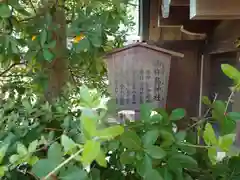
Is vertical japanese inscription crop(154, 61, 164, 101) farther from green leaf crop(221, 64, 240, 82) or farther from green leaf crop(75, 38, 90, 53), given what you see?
green leaf crop(221, 64, 240, 82)

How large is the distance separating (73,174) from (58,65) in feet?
3.14

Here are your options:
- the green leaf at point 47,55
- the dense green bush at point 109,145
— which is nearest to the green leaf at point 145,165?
the dense green bush at point 109,145

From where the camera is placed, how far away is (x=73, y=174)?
1.62 feet

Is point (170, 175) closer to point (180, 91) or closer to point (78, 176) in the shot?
point (78, 176)

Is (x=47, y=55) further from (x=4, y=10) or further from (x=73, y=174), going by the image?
(x=73, y=174)

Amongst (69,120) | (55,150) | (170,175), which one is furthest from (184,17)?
(55,150)

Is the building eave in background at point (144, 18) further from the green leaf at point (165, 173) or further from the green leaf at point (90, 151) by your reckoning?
the green leaf at point (90, 151)

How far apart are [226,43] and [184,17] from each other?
0.98 ft

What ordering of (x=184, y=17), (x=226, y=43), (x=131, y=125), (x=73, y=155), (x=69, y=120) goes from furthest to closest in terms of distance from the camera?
(x=184, y=17), (x=226, y=43), (x=69, y=120), (x=131, y=125), (x=73, y=155)

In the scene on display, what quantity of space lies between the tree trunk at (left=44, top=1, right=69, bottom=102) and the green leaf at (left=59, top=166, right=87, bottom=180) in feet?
2.79

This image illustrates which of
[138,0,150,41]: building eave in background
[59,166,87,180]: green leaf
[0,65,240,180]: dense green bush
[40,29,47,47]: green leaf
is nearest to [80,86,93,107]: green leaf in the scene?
[0,65,240,180]: dense green bush

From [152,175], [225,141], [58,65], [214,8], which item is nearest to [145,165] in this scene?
[152,175]

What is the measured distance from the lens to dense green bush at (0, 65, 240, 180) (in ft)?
1.36

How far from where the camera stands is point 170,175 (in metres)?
0.59
